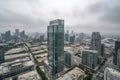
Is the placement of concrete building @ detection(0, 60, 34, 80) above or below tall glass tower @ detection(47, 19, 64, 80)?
below

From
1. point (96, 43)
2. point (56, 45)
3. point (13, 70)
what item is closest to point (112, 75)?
point (56, 45)

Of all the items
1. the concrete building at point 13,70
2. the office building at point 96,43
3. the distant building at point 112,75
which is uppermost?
the office building at point 96,43

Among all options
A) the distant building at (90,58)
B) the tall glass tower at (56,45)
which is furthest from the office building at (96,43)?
the tall glass tower at (56,45)

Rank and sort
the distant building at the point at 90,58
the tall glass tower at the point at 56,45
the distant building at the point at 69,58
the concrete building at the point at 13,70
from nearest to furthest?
the tall glass tower at the point at 56,45, the concrete building at the point at 13,70, the distant building at the point at 90,58, the distant building at the point at 69,58

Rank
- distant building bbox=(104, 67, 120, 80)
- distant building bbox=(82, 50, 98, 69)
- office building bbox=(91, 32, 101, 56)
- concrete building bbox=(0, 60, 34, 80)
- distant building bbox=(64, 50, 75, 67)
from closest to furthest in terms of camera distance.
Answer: distant building bbox=(104, 67, 120, 80)
concrete building bbox=(0, 60, 34, 80)
distant building bbox=(82, 50, 98, 69)
distant building bbox=(64, 50, 75, 67)
office building bbox=(91, 32, 101, 56)

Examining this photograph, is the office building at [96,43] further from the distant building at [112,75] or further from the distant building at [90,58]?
the distant building at [112,75]

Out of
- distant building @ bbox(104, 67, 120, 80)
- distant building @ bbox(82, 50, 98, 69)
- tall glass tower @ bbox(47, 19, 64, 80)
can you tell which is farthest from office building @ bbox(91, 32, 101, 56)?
tall glass tower @ bbox(47, 19, 64, 80)

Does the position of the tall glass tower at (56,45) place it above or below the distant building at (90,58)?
above

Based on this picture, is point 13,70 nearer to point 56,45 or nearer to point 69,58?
point 56,45

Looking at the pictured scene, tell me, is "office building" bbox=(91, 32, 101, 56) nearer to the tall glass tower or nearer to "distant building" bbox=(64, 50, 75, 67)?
"distant building" bbox=(64, 50, 75, 67)

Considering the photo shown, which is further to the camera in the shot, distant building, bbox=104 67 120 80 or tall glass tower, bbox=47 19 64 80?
tall glass tower, bbox=47 19 64 80
